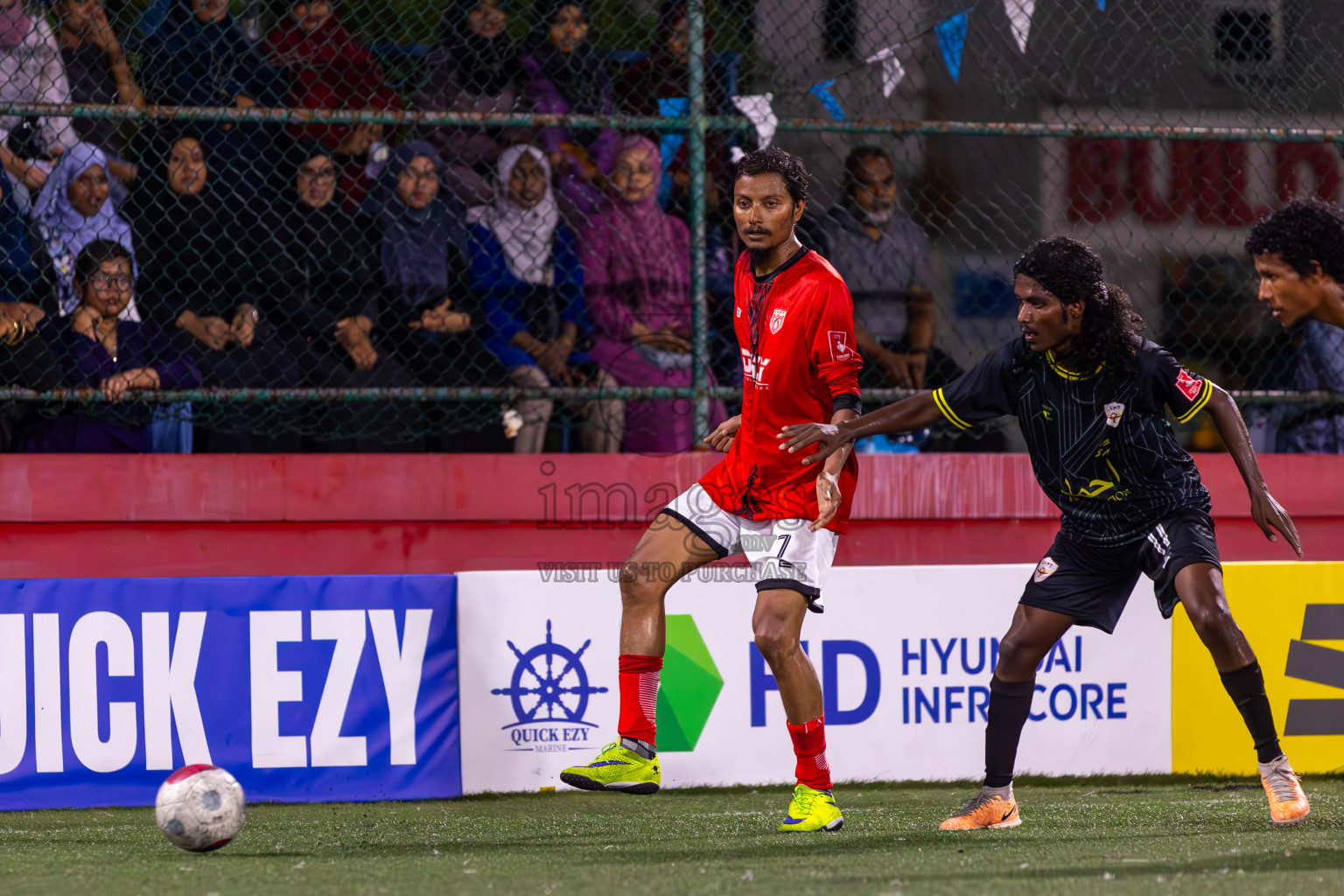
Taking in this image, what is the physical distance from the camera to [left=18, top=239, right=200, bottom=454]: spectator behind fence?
5.82m

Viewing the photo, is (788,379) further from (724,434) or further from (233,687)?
(233,687)

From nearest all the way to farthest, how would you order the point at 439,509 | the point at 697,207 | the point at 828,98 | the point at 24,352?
the point at 24,352 < the point at 439,509 < the point at 697,207 < the point at 828,98

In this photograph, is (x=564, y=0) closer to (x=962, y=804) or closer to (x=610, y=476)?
(x=610, y=476)

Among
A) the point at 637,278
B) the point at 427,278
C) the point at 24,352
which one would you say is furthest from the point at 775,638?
the point at 24,352

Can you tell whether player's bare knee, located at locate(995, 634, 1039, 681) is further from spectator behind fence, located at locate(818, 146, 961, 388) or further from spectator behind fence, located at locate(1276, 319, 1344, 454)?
spectator behind fence, located at locate(1276, 319, 1344, 454)

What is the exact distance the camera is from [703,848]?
4.15 metres

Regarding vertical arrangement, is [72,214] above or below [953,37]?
below

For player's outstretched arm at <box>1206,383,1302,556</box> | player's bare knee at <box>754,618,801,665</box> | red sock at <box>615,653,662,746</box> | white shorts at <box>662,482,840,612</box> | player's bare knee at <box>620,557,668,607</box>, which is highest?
player's outstretched arm at <box>1206,383,1302,556</box>

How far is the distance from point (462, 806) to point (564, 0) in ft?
12.1

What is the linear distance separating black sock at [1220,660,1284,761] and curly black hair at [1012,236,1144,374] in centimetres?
104

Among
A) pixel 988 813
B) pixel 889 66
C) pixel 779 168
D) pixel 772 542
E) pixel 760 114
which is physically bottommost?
pixel 988 813

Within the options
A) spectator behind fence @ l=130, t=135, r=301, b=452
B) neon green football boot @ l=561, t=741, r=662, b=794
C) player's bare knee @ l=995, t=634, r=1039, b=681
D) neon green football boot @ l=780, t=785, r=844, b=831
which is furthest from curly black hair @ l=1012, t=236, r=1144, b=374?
spectator behind fence @ l=130, t=135, r=301, b=452

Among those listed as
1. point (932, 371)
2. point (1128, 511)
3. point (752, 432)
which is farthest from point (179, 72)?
point (1128, 511)

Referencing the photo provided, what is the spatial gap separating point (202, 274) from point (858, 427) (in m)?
3.23
